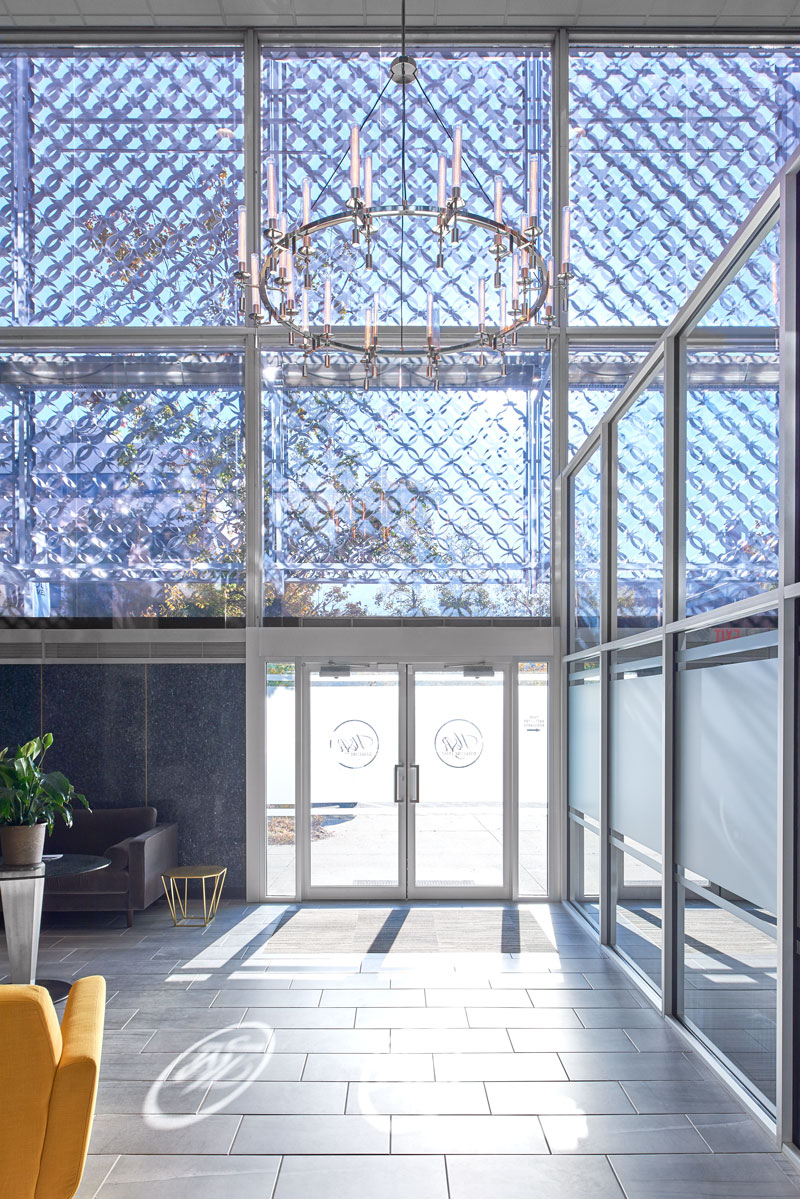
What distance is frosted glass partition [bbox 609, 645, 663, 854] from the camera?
5.17 metres

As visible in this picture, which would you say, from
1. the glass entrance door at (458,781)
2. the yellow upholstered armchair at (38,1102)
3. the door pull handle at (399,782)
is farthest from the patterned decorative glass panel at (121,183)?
the yellow upholstered armchair at (38,1102)

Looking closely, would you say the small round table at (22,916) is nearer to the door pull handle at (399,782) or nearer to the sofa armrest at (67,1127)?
the sofa armrest at (67,1127)

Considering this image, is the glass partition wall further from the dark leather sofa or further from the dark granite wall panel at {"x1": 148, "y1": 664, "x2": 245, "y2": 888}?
the dark leather sofa

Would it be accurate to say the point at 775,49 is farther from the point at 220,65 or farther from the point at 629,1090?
the point at 629,1090

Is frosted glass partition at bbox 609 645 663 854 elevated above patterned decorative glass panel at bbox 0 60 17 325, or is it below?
below

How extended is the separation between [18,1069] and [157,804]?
527 centimetres

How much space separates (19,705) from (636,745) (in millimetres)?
5187

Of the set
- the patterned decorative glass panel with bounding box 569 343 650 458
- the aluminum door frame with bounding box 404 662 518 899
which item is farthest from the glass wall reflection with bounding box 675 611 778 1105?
the patterned decorative glass panel with bounding box 569 343 650 458

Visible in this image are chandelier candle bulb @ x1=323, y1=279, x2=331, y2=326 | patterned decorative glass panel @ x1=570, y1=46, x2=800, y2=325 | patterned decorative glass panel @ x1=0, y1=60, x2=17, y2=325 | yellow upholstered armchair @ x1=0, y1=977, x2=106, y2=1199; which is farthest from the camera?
patterned decorative glass panel @ x1=0, y1=60, x2=17, y2=325

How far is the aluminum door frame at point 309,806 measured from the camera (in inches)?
307

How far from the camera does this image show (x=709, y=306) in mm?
4340

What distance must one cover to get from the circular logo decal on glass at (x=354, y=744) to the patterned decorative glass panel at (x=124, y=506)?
1334 mm
